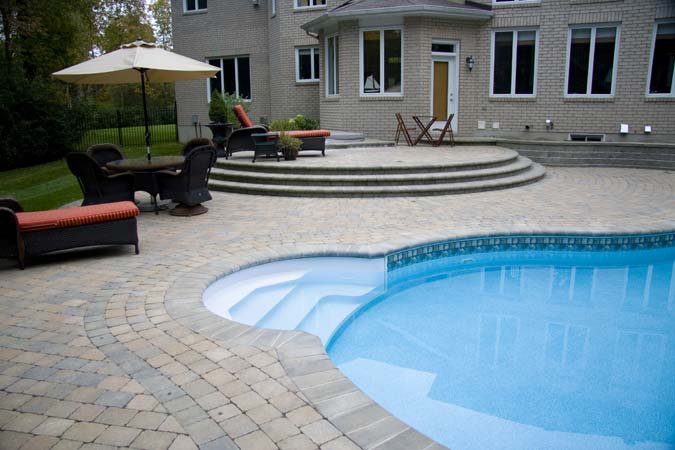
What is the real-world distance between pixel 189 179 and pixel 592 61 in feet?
43.4

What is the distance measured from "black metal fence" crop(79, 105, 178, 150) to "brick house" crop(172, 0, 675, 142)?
887cm

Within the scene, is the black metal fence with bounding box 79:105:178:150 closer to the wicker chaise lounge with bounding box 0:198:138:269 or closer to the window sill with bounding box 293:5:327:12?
the window sill with bounding box 293:5:327:12

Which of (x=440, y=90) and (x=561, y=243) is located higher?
(x=440, y=90)

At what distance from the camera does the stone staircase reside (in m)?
10.5

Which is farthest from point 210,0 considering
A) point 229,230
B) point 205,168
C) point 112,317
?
point 112,317

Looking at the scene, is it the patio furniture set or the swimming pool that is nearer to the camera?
the swimming pool

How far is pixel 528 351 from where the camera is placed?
5121 millimetres

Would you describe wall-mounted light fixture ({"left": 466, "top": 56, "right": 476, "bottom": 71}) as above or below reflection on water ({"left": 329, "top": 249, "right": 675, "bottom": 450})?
above

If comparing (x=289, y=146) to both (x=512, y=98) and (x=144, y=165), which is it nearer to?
(x=144, y=165)

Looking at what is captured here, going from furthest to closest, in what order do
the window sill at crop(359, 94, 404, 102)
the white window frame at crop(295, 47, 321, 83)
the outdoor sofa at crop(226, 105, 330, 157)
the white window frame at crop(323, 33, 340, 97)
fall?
1. the white window frame at crop(295, 47, 321, 83)
2. the white window frame at crop(323, 33, 340, 97)
3. the window sill at crop(359, 94, 404, 102)
4. the outdoor sofa at crop(226, 105, 330, 157)

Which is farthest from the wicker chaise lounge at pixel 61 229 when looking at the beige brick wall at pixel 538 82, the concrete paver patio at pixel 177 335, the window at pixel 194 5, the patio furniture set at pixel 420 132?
the window at pixel 194 5

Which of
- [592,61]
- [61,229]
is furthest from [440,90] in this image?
[61,229]

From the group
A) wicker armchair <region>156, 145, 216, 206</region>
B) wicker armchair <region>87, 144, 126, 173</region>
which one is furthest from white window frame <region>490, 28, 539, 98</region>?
wicker armchair <region>87, 144, 126, 173</region>

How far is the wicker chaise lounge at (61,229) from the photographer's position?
19.1 feet
